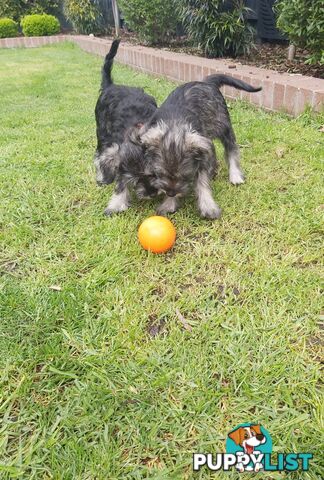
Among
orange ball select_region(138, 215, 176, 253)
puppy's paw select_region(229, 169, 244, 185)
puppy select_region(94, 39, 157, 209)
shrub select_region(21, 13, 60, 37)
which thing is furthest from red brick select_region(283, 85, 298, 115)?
shrub select_region(21, 13, 60, 37)

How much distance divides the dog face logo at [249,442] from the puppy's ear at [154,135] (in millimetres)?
1779

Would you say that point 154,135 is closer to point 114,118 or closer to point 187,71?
point 114,118

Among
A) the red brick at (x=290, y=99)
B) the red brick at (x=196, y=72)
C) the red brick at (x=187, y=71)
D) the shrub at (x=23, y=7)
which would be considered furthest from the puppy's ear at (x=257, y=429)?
the shrub at (x=23, y=7)

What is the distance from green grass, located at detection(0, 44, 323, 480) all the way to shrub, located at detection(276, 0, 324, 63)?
6.85 feet

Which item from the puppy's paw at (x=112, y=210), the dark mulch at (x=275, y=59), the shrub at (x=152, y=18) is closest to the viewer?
the puppy's paw at (x=112, y=210)

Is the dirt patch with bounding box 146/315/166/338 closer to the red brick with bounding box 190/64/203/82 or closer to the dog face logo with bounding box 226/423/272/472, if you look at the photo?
the dog face logo with bounding box 226/423/272/472

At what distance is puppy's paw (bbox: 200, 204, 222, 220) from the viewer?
114 inches

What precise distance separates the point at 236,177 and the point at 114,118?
122 centimetres

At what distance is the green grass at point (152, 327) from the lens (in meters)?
1.53

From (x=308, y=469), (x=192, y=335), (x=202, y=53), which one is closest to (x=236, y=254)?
(x=192, y=335)

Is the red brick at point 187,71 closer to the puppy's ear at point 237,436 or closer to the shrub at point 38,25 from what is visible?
the puppy's ear at point 237,436

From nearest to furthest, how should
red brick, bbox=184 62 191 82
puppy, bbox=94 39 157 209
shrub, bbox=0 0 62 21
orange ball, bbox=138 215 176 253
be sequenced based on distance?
orange ball, bbox=138 215 176 253, puppy, bbox=94 39 157 209, red brick, bbox=184 62 191 82, shrub, bbox=0 0 62 21

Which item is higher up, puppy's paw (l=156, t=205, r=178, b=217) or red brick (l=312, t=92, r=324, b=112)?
red brick (l=312, t=92, r=324, b=112)

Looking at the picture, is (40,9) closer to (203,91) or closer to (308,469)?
(203,91)
